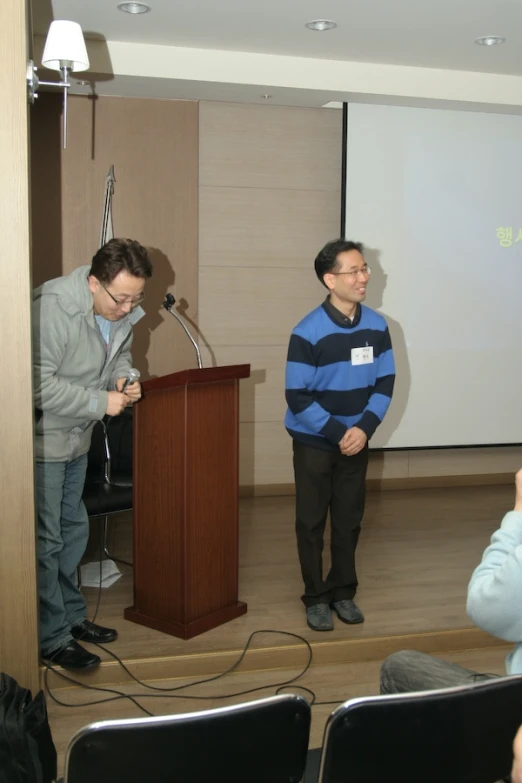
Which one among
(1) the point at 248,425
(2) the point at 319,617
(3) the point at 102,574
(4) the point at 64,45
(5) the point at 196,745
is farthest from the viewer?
(1) the point at 248,425

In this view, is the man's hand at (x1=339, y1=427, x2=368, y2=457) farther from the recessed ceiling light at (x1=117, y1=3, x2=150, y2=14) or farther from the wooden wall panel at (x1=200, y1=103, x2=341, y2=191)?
the wooden wall panel at (x1=200, y1=103, x2=341, y2=191)

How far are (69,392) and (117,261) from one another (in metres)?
0.48

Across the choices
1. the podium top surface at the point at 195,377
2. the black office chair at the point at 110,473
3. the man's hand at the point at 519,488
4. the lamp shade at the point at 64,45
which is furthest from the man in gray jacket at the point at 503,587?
the black office chair at the point at 110,473

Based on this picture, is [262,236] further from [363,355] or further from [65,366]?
[65,366]

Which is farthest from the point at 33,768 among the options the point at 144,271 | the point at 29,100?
the point at 29,100

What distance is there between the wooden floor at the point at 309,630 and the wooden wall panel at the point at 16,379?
33 cm

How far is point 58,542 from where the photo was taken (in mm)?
2975

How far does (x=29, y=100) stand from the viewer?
263 centimetres

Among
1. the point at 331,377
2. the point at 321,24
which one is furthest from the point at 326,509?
the point at 321,24

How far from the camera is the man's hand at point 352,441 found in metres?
3.18

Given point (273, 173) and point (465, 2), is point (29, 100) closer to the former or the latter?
point (465, 2)

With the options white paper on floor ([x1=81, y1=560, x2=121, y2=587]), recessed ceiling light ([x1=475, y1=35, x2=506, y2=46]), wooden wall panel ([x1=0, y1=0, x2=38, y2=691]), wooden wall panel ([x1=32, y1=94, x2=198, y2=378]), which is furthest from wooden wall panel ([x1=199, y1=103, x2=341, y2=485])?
wooden wall panel ([x1=0, y1=0, x2=38, y2=691])

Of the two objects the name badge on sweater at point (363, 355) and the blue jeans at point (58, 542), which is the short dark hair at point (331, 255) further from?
the blue jeans at point (58, 542)

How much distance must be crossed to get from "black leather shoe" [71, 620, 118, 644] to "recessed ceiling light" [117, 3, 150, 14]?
2.78 metres
